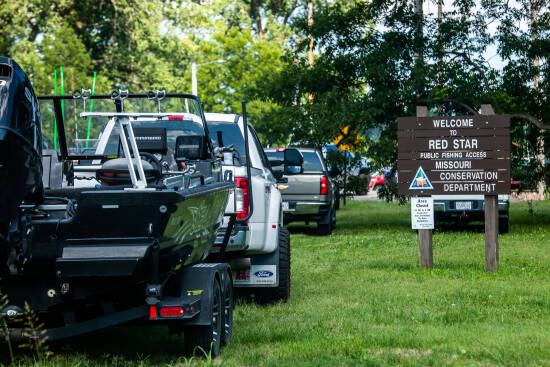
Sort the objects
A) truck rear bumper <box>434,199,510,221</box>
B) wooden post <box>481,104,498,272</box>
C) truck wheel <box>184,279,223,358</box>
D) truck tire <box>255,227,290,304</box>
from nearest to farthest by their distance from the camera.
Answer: truck wheel <box>184,279,223,358</box> < truck tire <box>255,227,290,304</box> < wooden post <box>481,104,498,272</box> < truck rear bumper <box>434,199,510,221</box>

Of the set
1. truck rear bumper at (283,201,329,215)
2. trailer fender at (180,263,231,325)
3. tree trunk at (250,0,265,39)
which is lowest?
trailer fender at (180,263,231,325)

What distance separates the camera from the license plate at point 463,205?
791 inches

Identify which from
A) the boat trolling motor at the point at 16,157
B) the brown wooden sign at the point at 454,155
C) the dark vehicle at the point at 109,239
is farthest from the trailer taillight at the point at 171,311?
the brown wooden sign at the point at 454,155

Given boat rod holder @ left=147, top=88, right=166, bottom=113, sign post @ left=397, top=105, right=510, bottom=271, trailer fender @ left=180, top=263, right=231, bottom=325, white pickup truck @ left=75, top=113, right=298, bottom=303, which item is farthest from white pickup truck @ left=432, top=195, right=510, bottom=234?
trailer fender @ left=180, top=263, right=231, bottom=325

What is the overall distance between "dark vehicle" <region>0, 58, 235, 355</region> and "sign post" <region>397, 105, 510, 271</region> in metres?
6.20

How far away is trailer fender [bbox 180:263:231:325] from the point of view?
649cm

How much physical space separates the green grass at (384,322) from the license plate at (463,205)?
4810mm

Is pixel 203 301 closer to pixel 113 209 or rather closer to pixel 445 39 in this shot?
pixel 113 209

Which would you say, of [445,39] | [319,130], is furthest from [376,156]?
[445,39]

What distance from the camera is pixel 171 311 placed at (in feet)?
20.4

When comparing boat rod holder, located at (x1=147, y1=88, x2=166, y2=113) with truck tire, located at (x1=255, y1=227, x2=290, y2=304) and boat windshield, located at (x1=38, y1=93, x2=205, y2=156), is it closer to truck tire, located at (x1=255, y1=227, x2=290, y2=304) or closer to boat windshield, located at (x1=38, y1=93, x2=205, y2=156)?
boat windshield, located at (x1=38, y1=93, x2=205, y2=156)

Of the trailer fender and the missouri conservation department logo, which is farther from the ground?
the missouri conservation department logo

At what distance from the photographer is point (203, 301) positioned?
21.4 feet

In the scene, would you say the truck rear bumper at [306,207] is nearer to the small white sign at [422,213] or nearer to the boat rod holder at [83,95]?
the small white sign at [422,213]
